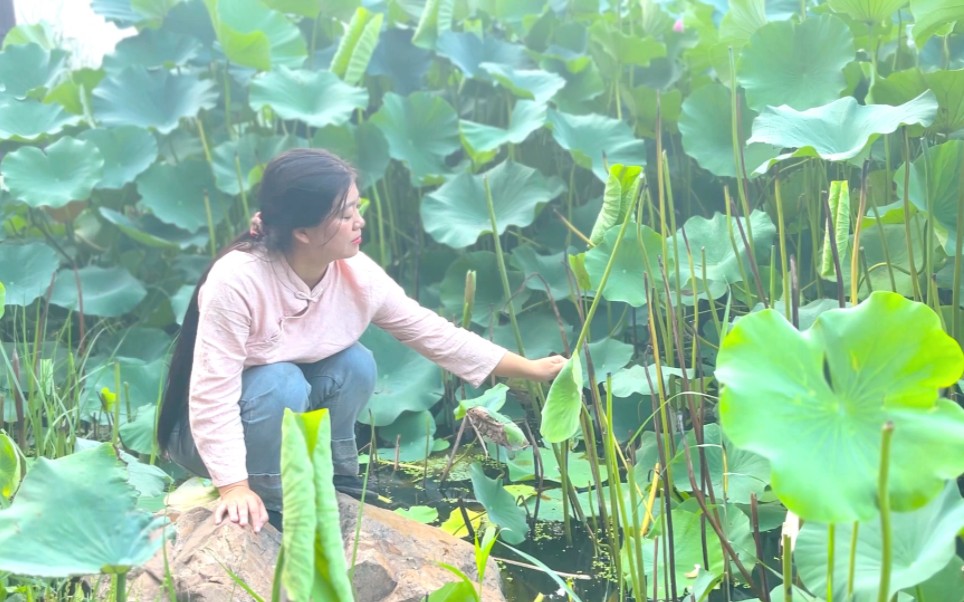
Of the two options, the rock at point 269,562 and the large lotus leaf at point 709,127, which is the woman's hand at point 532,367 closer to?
the rock at point 269,562

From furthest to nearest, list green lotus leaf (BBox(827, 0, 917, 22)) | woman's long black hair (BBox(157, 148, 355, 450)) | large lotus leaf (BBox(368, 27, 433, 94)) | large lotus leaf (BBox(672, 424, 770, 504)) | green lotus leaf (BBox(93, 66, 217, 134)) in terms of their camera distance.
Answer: large lotus leaf (BBox(368, 27, 433, 94)), green lotus leaf (BBox(93, 66, 217, 134)), green lotus leaf (BBox(827, 0, 917, 22)), woman's long black hair (BBox(157, 148, 355, 450)), large lotus leaf (BBox(672, 424, 770, 504))

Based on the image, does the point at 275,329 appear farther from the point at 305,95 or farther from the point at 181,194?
the point at 181,194

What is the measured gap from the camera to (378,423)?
2.23 meters

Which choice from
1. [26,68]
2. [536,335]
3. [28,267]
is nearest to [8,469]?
[536,335]

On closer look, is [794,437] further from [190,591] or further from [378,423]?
[378,423]

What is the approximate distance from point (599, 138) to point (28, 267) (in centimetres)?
161

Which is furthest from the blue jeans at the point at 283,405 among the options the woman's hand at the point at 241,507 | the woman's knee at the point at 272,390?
the woman's hand at the point at 241,507

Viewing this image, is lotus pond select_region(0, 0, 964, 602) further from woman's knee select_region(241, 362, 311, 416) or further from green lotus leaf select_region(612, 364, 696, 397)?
woman's knee select_region(241, 362, 311, 416)

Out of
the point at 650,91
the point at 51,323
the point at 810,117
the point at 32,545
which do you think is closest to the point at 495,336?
the point at 650,91

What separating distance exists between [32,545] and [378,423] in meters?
1.27

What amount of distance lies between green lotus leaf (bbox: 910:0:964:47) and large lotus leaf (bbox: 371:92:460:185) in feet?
4.39

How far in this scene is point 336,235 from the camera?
161cm

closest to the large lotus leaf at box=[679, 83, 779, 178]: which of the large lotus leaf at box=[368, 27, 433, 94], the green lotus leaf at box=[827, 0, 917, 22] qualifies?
the green lotus leaf at box=[827, 0, 917, 22]

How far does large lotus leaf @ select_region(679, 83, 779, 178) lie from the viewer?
2367 millimetres
